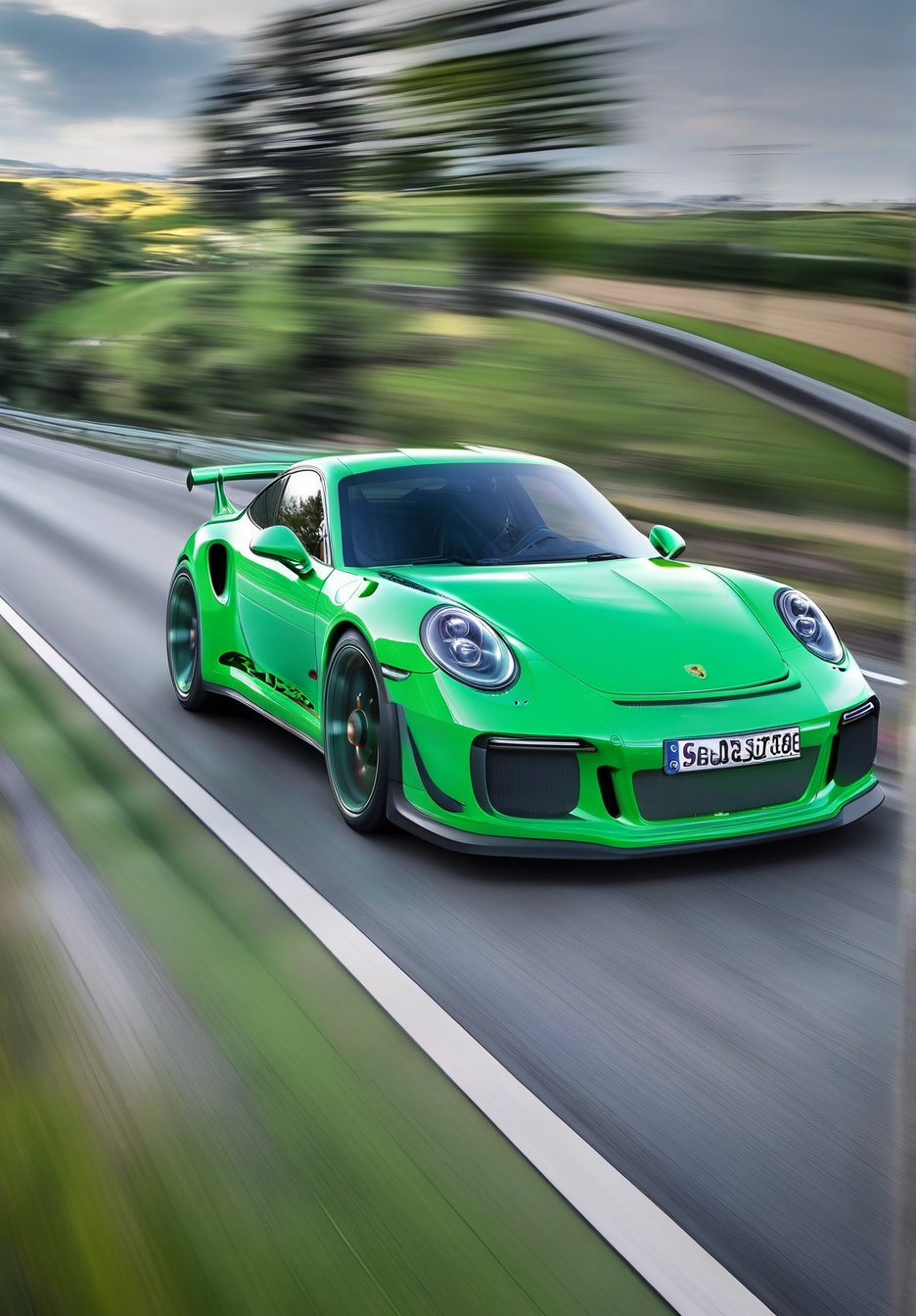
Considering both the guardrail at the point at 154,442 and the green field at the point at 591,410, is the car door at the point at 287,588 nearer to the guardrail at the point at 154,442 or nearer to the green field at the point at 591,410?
the green field at the point at 591,410

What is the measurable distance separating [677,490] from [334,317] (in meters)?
17.0

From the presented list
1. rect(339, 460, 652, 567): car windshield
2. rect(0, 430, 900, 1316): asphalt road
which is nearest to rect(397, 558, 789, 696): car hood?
rect(339, 460, 652, 567): car windshield

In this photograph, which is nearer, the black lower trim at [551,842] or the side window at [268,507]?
the black lower trim at [551,842]

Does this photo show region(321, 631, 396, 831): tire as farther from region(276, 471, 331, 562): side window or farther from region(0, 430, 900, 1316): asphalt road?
region(276, 471, 331, 562): side window

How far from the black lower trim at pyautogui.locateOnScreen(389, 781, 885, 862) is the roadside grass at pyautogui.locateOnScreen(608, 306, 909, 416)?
45.8 ft

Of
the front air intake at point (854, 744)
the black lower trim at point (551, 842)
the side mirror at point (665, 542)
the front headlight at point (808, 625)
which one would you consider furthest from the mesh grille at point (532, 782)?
the side mirror at point (665, 542)

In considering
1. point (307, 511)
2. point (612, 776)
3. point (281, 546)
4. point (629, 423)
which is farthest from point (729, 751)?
point (629, 423)

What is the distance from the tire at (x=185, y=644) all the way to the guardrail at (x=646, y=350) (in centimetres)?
673

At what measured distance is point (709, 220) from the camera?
29406 millimetres

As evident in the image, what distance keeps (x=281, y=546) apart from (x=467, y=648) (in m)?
1.25

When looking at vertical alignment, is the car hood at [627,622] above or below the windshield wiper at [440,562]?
below

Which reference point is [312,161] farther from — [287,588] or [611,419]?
[287,588]

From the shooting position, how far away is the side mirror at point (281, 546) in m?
5.75

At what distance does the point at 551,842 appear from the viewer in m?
4.61
